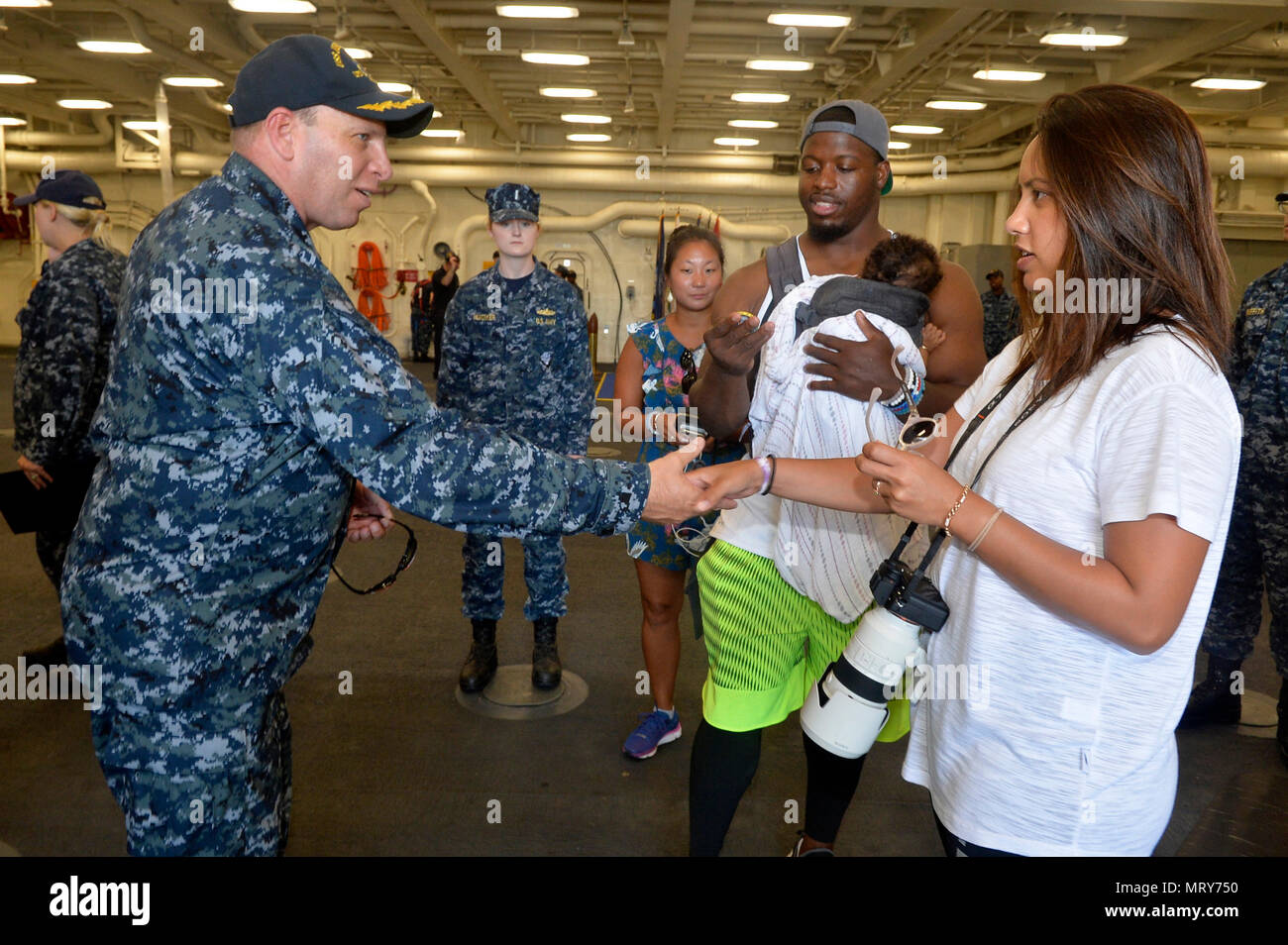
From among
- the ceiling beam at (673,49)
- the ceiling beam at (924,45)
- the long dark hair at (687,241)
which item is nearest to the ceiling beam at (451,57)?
the ceiling beam at (673,49)

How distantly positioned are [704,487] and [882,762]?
5.98 ft

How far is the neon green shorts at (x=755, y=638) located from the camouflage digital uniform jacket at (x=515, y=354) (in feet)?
6.25

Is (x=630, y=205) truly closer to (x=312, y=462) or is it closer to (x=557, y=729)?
(x=557, y=729)

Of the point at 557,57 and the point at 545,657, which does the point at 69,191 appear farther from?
the point at 557,57

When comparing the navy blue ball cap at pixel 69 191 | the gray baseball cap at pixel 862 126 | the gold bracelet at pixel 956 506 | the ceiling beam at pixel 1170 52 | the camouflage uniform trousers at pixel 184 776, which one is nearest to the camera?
the gold bracelet at pixel 956 506

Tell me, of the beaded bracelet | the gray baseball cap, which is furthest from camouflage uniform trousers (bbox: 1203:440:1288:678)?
the gray baseball cap

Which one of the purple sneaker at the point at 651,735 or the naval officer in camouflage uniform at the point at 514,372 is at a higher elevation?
the naval officer in camouflage uniform at the point at 514,372

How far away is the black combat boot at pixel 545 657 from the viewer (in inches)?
144

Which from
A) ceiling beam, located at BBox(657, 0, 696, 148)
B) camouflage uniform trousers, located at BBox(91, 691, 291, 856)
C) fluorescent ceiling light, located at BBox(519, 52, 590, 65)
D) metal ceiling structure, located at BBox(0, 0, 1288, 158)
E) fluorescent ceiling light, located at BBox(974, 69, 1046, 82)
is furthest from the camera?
fluorescent ceiling light, located at BBox(974, 69, 1046, 82)

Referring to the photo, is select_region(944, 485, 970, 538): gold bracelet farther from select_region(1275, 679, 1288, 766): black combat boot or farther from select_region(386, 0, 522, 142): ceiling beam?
select_region(386, 0, 522, 142): ceiling beam

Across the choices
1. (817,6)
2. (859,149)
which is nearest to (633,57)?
(817,6)

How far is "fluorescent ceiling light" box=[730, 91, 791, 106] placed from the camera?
12.3 m

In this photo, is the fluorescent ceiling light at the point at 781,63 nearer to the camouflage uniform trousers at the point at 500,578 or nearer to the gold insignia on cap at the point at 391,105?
the camouflage uniform trousers at the point at 500,578

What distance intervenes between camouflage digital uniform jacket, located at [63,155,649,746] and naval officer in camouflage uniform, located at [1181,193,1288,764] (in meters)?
2.94
